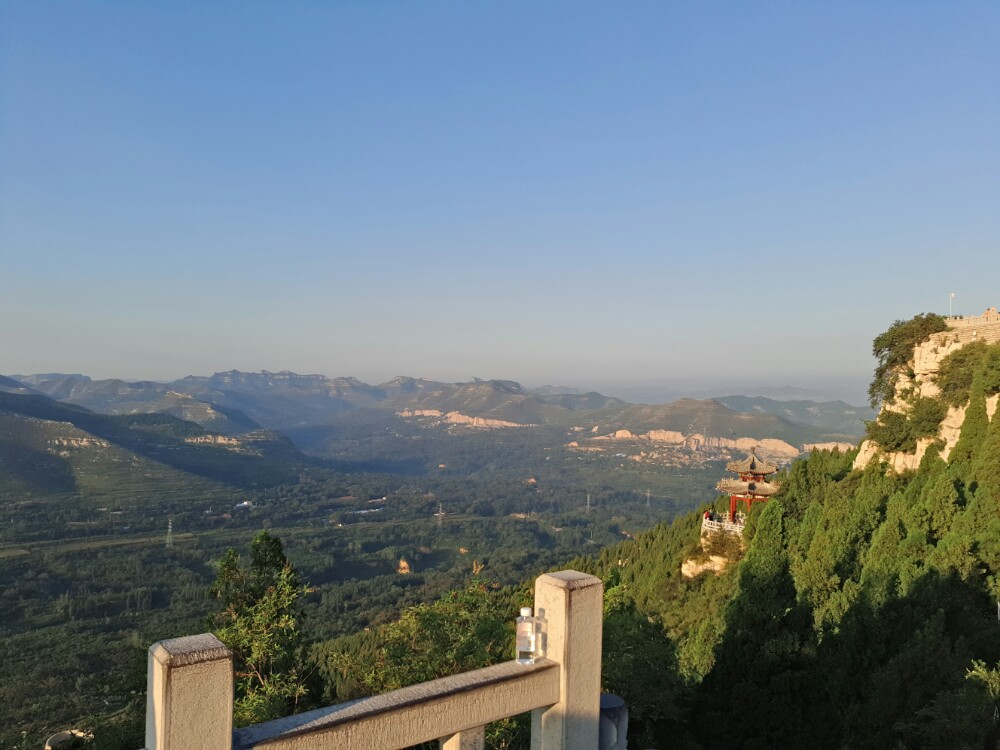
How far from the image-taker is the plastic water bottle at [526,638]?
12.2 ft

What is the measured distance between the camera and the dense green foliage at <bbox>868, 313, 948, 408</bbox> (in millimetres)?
26594

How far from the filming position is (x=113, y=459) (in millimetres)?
148500

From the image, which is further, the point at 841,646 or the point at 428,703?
the point at 841,646

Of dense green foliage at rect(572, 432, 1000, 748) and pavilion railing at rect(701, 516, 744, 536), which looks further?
pavilion railing at rect(701, 516, 744, 536)

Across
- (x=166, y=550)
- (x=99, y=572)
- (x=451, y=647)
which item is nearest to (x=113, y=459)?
(x=166, y=550)

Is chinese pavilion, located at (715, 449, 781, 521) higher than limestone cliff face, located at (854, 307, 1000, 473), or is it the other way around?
limestone cliff face, located at (854, 307, 1000, 473)

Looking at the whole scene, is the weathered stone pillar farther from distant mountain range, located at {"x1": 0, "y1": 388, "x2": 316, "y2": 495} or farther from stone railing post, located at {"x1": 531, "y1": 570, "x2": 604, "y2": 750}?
distant mountain range, located at {"x1": 0, "y1": 388, "x2": 316, "y2": 495}

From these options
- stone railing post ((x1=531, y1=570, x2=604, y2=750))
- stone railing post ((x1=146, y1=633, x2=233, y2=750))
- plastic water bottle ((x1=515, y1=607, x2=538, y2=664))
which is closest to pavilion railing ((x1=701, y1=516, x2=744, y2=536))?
stone railing post ((x1=531, y1=570, x2=604, y2=750))

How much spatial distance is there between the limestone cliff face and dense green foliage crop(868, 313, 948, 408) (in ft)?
1.63

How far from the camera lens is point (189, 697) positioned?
2662 mm

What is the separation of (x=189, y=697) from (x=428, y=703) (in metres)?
1.18

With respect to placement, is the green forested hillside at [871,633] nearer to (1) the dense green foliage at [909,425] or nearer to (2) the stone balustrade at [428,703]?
(1) the dense green foliage at [909,425]

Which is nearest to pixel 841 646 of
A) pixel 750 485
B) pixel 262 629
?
pixel 262 629

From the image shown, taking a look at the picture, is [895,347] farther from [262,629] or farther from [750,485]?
[262,629]
